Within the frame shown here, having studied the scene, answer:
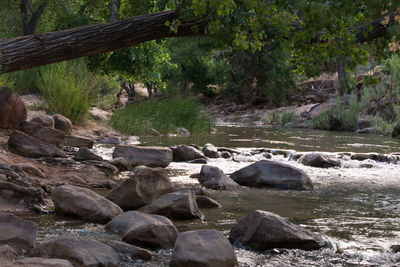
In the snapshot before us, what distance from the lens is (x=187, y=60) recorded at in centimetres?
3728

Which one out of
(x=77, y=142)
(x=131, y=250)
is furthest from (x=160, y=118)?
(x=131, y=250)

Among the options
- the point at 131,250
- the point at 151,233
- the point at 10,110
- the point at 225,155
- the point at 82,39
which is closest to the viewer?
the point at 131,250

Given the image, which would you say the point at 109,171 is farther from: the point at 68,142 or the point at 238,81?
the point at 238,81

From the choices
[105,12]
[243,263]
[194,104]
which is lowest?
[243,263]

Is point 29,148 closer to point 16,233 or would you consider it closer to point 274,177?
point 274,177

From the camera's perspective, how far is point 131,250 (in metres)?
3.77

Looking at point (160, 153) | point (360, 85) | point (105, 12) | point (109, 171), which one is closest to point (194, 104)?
point (105, 12)

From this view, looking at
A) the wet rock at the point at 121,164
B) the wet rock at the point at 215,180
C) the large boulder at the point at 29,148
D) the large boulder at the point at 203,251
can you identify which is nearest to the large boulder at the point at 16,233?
the large boulder at the point at 203,251

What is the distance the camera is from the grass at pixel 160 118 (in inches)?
558

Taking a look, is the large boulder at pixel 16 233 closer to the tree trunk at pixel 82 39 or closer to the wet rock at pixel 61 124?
the tree trunk at pixel 82 39

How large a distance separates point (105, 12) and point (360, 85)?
56.0 ft

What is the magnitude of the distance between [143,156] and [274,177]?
250cm

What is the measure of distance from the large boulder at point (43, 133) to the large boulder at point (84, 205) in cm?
409

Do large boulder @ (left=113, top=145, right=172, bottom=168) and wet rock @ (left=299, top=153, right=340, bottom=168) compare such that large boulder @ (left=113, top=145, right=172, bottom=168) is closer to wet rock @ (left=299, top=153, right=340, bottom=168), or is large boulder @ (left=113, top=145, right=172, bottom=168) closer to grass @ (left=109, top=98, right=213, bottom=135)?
wet rock @ (left=299, top=153, right=340, bottom=168)
